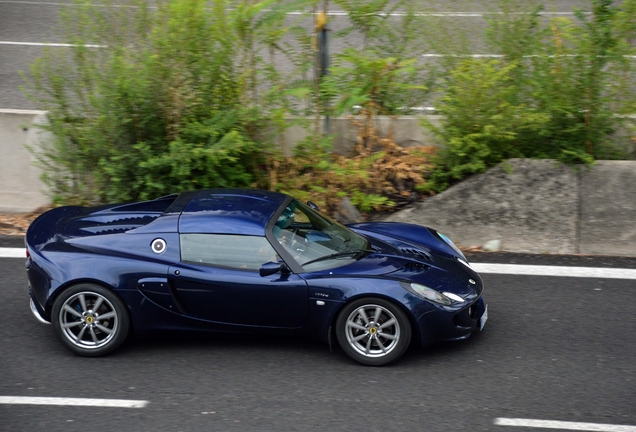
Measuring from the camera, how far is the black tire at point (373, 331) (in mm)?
5500

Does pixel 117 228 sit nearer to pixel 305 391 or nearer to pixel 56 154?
pixel 305 391

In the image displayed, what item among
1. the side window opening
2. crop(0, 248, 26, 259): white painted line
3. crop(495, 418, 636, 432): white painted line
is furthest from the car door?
crop(0, 248, 26, 259): white painted line

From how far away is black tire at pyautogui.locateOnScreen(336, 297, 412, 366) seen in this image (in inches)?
217

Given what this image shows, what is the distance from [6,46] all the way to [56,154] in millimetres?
6035

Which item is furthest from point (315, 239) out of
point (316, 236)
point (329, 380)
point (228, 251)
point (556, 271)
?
point (556, 271)

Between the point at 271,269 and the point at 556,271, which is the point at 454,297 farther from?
the point at 556,271

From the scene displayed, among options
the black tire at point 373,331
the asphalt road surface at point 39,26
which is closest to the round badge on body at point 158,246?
the black tire at point 373,331

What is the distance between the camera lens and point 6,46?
13.7 metres

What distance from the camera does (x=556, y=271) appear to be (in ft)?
25.5

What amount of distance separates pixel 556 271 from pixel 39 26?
11.4 m

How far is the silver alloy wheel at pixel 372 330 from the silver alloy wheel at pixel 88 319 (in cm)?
180

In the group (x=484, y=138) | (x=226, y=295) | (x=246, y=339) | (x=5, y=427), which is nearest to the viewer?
(x=5, y=427)

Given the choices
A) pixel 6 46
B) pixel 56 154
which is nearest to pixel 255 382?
pixel 56 154

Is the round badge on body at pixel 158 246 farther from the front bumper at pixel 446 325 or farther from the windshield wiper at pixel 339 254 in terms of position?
the front bumper at pixel 446 325
